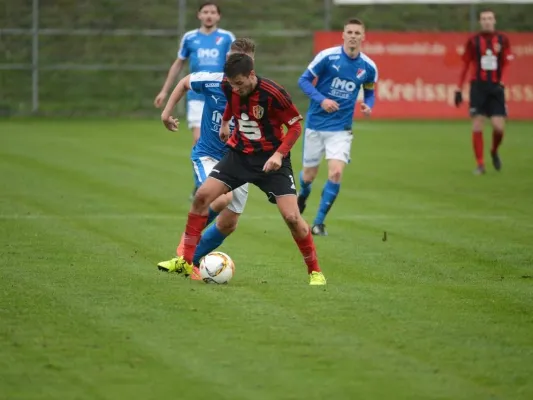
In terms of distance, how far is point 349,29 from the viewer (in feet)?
43.1

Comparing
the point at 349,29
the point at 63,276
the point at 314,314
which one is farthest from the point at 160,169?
the point at 314,314

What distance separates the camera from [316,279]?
9.48 metres

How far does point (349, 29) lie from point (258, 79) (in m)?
4.13

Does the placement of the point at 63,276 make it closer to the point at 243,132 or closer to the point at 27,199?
the point at 243,132

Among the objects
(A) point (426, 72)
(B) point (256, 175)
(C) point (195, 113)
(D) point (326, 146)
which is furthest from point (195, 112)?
(A) point (426, 72)

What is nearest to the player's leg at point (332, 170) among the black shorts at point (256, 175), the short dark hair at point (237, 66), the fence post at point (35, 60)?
the black shorts at point (256, 175)

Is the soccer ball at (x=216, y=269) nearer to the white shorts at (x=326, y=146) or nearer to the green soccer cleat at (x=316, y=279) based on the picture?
the green soccer cleat at (x=316, y=279)

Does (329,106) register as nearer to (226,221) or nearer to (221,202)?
(221,202)

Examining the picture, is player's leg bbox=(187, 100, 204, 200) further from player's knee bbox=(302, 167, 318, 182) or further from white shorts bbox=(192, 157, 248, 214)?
white shorts bbox=(192, 157, 248, 214)

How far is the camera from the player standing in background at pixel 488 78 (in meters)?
19.6

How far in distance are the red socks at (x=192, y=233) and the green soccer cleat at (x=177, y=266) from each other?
0.05m

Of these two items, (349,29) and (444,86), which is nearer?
(349,29)

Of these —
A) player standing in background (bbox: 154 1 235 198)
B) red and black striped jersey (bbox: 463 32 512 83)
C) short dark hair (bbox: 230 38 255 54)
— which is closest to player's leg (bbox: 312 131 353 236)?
player standing in background (bbox: 154 1 235 198)

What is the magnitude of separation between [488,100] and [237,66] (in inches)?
451
